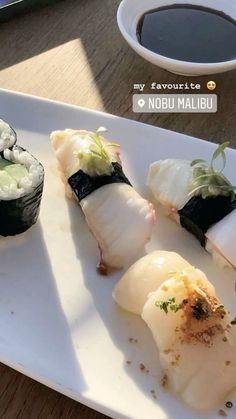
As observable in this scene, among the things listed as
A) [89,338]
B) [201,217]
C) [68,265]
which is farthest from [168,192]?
[89,338]

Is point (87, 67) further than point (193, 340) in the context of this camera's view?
Yes

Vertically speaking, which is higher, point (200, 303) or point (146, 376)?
point (200, 303)

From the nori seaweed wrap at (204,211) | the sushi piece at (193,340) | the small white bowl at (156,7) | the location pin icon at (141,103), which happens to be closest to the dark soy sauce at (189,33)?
the small white bowl at (156,7)

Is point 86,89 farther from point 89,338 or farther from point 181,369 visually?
point 181,369

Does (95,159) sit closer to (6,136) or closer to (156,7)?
(6,136)

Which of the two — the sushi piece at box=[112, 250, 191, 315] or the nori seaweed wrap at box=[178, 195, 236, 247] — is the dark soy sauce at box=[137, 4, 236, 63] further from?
the sushi piece at box=[112, 250, 191, 315]

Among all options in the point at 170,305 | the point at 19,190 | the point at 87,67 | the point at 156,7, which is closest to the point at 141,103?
the point at 87,67
